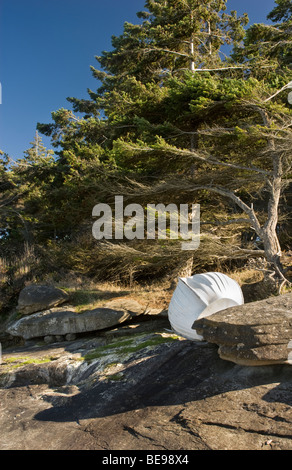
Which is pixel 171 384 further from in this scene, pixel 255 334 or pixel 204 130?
pixel 204 130

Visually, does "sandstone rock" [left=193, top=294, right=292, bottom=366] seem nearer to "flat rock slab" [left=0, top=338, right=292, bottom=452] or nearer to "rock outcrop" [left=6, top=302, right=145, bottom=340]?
"flat rock slab" [left=0, top=338, right=292, bottom=452]

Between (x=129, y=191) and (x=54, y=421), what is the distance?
7580 millimetres

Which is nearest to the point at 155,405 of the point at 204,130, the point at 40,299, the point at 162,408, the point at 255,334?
the point at 162,408

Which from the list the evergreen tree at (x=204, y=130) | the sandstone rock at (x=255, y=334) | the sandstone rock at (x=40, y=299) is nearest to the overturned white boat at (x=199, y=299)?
the sandstone rock at (x=255, y=334)

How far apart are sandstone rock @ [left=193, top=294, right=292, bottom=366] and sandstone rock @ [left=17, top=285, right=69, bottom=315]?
6645 mm

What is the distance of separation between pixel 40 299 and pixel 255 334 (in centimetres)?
758

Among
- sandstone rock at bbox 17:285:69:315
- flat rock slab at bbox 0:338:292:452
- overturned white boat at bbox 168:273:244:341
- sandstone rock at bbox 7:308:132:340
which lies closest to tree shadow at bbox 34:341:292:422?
flat rock slab at bbox 0:338:292:452

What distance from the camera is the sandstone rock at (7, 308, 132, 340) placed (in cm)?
859

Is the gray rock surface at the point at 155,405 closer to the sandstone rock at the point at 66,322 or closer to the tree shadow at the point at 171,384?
the tree shadow at the point at 171,384

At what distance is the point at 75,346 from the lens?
7.77 metres

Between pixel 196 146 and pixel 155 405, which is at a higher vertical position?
pixel 196 146

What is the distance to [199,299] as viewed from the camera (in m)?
4.98

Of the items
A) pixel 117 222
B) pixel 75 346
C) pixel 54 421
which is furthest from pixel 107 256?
pixel 54 421

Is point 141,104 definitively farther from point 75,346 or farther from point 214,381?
point 214,381
